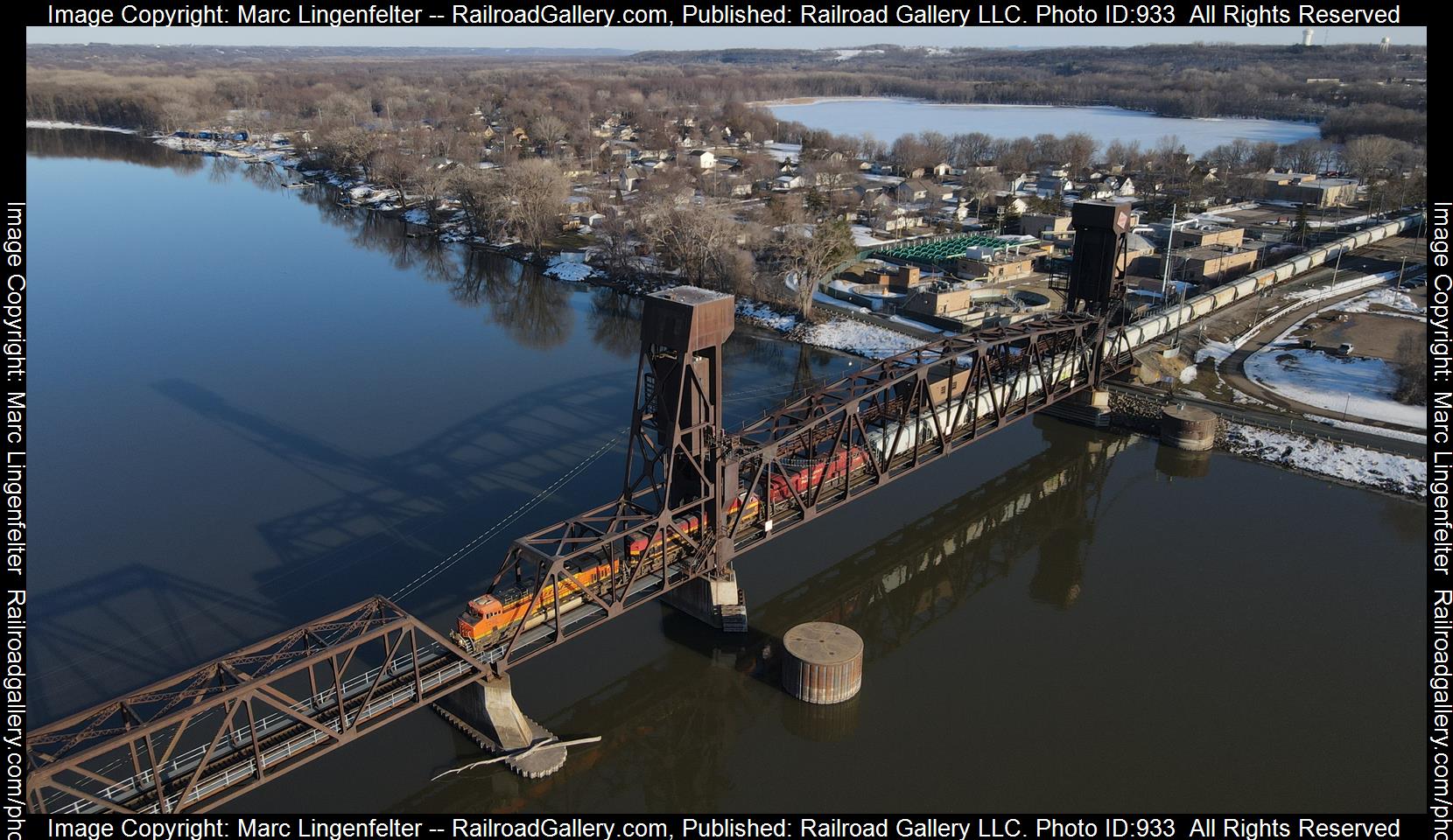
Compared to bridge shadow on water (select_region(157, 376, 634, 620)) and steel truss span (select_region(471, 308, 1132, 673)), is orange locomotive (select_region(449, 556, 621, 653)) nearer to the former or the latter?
steel truss span (select_region(471, 308, 1132, 673))

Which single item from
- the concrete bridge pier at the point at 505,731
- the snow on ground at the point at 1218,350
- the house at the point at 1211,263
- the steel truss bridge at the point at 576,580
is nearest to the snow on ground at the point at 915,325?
the snow on ground at the point at 1218,350

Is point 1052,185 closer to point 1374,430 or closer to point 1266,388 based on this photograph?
point 1266,388

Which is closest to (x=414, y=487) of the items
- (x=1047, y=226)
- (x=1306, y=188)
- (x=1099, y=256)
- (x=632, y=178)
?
(x=1099, y=256)

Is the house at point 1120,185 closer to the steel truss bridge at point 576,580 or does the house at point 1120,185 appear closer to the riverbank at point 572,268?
the riverbank at point 572,268

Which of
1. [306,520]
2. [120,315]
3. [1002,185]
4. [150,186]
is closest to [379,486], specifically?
[306,520]

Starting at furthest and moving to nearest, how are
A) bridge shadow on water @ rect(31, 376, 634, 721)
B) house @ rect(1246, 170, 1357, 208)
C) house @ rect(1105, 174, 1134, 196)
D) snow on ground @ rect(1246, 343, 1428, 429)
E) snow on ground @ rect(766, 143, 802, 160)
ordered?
snow on ground @ rect(766, 143, 802, 160) < house @ rect(1105, 174, 1134, 196) < house @ rect(1246, 170, 1357, 208) < snow on ground @ rect(1246, 343, 1428, 429) < bridge shadow on water @ rect(31, 376, 634, 721)

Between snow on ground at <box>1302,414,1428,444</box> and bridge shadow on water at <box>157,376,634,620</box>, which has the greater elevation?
snow on ground at <box>1302,414,1428,444</box>

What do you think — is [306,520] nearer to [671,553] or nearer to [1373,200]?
[671,553]

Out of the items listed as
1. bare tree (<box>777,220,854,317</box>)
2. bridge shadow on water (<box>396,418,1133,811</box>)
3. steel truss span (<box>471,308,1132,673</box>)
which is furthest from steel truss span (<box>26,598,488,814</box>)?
bare tree (<box>777,220,854,317</box>)
